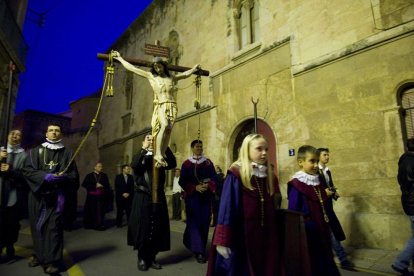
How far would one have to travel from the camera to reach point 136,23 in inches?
682

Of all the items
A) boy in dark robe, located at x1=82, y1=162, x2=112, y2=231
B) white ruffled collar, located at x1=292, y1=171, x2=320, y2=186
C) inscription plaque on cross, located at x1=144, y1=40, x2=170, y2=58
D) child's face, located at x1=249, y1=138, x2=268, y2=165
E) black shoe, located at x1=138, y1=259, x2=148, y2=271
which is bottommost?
black shoe, located at x1=138, y1=259, x2=148, y2=271

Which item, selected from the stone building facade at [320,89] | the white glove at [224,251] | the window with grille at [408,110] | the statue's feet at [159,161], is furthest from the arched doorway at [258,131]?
the white glove at [224,251]

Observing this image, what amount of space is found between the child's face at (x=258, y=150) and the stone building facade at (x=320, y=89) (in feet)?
13.2

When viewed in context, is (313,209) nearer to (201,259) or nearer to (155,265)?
(201,259)

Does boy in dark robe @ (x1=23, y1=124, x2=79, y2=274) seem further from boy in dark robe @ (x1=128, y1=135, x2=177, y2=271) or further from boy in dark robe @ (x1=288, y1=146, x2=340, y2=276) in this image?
boy in dark robe @ (x1=288, y1=146, x2=340, y2=276)

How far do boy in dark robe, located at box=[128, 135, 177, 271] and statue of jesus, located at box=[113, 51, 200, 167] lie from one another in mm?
242

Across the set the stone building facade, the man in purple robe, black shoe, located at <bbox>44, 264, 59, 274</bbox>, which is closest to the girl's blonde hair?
the man in purple robe

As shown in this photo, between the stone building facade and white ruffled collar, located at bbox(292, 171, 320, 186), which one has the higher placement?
the stone building facade

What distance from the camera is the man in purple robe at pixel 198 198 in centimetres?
477

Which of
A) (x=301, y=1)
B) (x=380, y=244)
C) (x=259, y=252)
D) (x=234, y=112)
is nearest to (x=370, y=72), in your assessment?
(x=301, y=1)

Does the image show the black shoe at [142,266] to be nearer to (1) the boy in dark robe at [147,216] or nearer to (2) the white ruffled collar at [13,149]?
(1) the boy in dark robe at [147,216]

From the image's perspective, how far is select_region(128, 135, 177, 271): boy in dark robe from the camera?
4.21 m

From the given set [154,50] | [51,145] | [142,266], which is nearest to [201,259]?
[142,266]

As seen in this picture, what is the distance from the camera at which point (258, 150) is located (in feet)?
9.13
